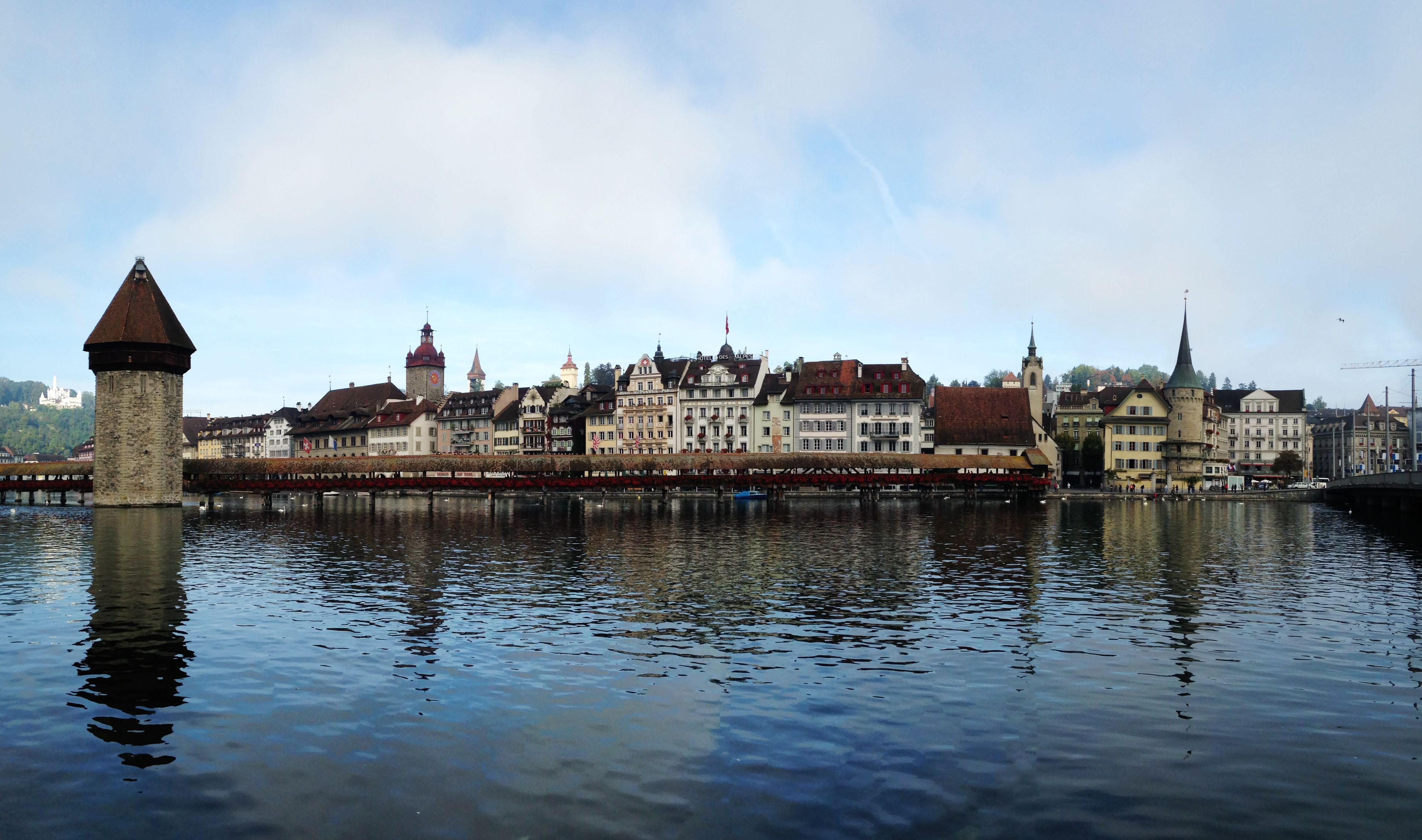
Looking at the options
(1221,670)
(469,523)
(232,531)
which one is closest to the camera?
(1221,670)

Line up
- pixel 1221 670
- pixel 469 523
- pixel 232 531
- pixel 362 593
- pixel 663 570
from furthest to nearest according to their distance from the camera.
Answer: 1. pixel 469 523
2. pixel 232 531
3. pixel 663 570
4. pixel 362 593
5. pixel 1221 670

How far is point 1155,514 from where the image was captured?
88.3 meters

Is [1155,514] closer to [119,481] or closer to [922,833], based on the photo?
[922,833]

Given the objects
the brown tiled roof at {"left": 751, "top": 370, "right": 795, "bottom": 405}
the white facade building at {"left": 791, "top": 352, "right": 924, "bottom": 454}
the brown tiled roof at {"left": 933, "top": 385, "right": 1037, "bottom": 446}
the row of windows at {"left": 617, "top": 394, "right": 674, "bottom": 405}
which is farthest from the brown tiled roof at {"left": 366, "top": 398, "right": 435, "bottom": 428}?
the brown tiled roof at {"left": 933, "top": 385, "right": 1037, "bottom": 446}

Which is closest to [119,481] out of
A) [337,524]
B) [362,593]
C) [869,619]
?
[337,524]

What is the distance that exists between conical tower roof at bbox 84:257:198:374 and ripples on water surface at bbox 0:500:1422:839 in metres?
55.4

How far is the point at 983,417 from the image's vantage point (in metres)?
131

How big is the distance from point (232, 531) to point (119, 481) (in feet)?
108

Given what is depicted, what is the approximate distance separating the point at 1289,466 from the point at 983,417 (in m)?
68.3

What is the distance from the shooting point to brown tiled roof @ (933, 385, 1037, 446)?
127938mm

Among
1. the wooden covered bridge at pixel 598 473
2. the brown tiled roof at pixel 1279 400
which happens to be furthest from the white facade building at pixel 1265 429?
the wooden covered bridge at pixel 598 473

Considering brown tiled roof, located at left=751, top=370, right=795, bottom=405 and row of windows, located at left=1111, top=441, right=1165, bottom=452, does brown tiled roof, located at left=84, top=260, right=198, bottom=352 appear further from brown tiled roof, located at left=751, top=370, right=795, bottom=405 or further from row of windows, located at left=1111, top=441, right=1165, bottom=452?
row of windows, located at left=1111, top=441, right=1165, bottom=452

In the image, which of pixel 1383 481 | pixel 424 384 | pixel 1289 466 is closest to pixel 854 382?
pixel 1383 481

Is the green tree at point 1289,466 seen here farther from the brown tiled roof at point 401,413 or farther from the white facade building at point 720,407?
the brown tiled roof at point 401,413
